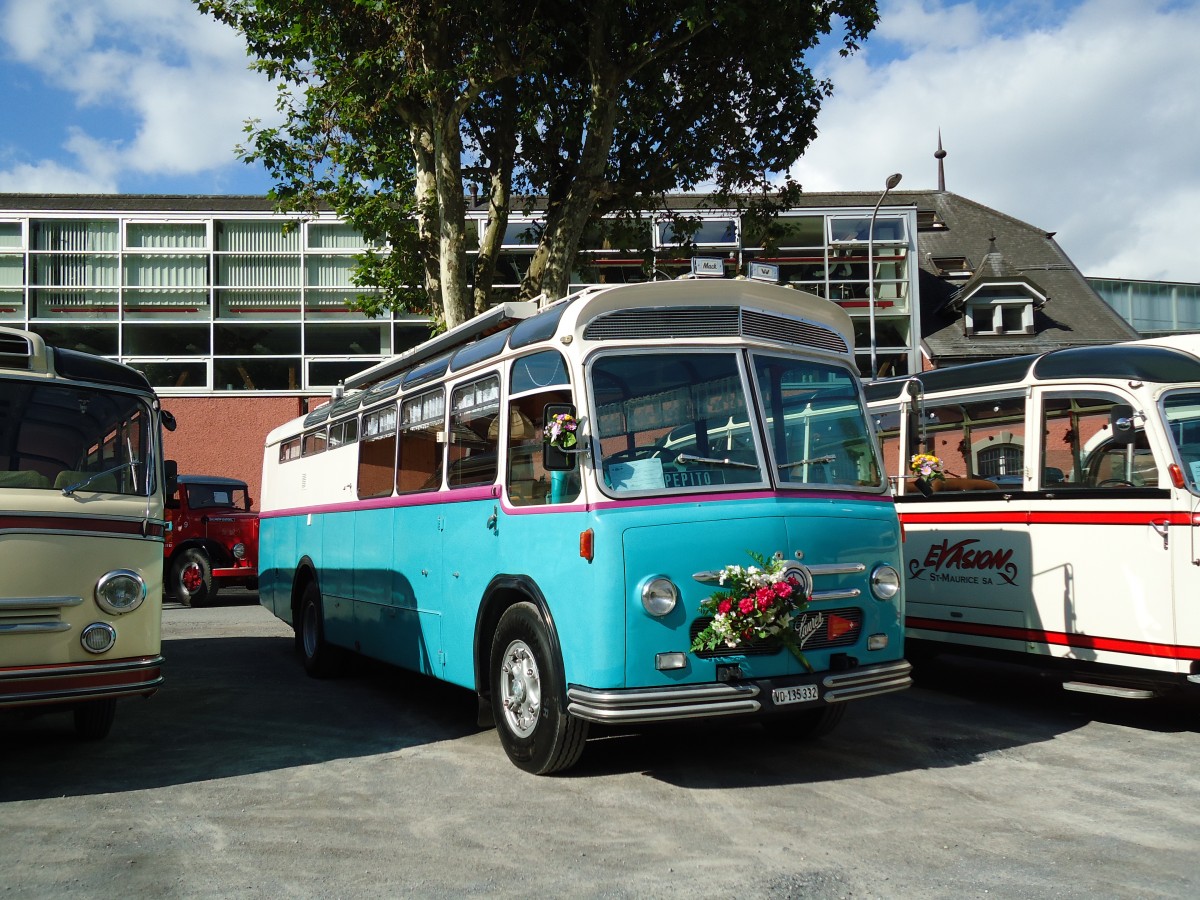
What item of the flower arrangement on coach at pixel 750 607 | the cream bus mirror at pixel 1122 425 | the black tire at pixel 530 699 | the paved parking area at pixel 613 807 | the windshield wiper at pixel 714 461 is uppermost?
the cream bus mirror at pixel 1122 425

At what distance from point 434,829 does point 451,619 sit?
96.7 inches

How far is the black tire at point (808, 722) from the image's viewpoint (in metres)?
7.69

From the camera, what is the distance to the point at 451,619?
8.18 m

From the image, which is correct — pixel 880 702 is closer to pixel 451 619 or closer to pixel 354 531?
pixel 451 619

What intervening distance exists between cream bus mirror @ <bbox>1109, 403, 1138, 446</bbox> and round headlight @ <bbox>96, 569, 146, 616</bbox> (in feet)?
22.2

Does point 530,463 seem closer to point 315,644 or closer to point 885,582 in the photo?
point 885,582

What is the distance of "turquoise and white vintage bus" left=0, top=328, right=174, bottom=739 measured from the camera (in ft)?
21.9

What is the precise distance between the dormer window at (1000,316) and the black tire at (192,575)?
87.2ft

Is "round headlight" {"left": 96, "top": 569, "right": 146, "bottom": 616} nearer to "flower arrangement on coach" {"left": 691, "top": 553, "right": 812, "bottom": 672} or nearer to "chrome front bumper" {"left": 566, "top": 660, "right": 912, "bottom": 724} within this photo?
"chrome front bumper" {"left": 566, "top": 660, "right": 912, "bottom": 724}

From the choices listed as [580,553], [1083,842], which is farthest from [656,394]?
[1083,842]

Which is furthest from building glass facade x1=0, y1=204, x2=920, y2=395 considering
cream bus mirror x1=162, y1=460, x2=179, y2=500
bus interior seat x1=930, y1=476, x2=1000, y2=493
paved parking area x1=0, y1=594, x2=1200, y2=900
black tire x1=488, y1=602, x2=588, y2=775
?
black tire x1=488, y1=602, x2=588, y2=775

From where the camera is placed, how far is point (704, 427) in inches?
271

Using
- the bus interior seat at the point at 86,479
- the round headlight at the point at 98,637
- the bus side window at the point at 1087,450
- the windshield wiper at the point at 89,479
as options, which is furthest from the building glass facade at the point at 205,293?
the round headlight at the point at 98,637

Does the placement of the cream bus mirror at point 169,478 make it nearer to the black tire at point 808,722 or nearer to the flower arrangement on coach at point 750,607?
the flower arrangement on coach at point 750,607
